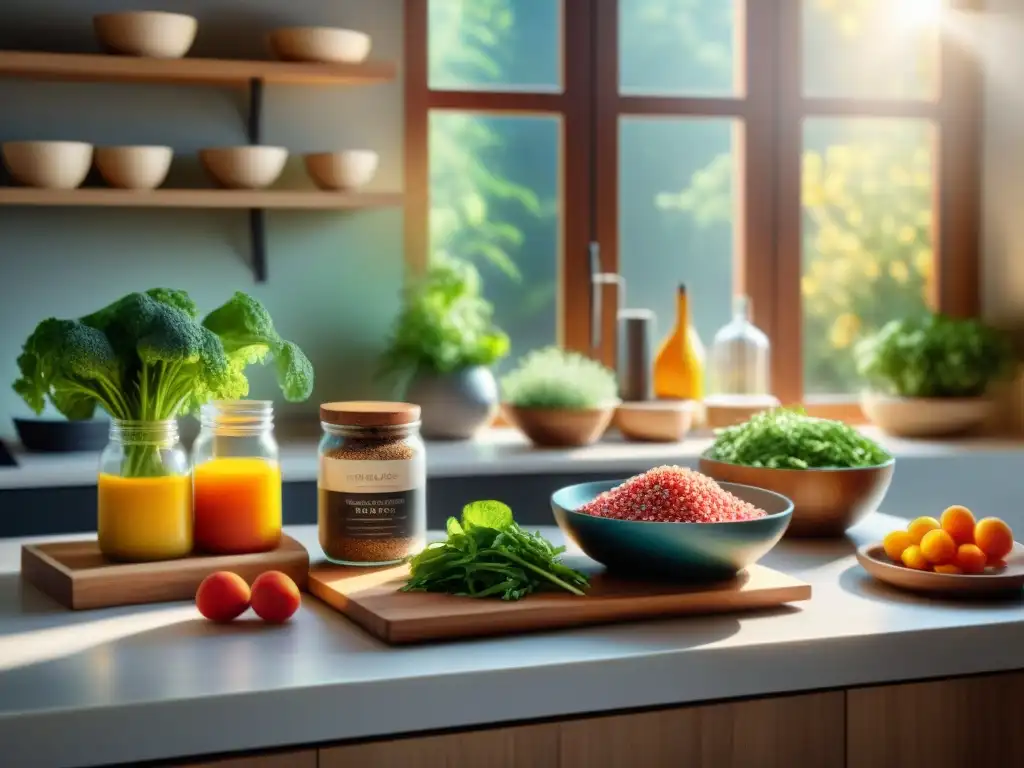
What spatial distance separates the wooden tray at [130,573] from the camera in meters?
1.61

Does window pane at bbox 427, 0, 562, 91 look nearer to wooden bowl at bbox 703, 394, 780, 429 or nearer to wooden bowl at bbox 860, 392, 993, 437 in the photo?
wooden bowl at bbox 703, 394, 780, 429

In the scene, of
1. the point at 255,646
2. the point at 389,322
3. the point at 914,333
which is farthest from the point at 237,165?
the point at 255,646

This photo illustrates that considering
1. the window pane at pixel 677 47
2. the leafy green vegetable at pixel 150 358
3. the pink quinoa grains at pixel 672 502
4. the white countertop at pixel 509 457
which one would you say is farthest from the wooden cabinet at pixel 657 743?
the window pane at pixel 677 47

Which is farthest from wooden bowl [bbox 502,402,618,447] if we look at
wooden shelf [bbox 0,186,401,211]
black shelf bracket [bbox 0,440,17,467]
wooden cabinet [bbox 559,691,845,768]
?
wooden cabinet [bbox 559,691,845,768]

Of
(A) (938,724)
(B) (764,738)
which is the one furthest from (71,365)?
(A) (938,724)

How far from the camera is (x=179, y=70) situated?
3.40m

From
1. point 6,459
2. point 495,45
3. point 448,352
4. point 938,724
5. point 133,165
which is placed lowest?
point 938,724

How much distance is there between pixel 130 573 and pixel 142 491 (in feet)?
0.32

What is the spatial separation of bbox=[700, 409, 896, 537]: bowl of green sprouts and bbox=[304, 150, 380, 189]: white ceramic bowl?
1.71m

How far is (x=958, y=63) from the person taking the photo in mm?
4277

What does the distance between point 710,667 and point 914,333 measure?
2729mm

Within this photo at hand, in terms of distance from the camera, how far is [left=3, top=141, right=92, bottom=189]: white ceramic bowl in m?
3.29

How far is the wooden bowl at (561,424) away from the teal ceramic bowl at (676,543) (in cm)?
173

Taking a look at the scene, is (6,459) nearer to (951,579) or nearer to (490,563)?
(490,563)
